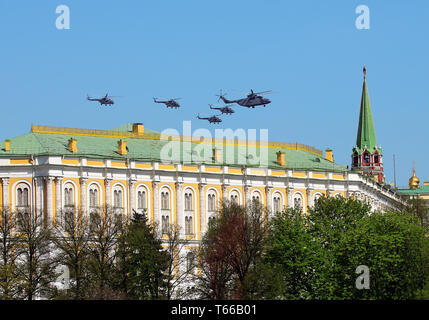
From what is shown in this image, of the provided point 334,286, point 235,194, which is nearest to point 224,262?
point 334,286

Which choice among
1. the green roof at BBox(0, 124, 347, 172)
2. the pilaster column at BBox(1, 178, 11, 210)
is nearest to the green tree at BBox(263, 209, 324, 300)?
the green roof at BBox(0, 124, 347, 172)

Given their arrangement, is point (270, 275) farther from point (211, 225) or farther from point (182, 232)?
point (182, 232)

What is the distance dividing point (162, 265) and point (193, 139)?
194ft

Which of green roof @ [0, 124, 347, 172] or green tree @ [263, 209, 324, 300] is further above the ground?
green roof @ [0, 124, 347, 172]

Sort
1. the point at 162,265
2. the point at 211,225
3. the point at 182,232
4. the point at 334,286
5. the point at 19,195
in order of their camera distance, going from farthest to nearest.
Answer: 1. the point at 182,232
2. the point at 19,195
3. the point at 211,225
4. the point at 162,265
5. the point at 334,286

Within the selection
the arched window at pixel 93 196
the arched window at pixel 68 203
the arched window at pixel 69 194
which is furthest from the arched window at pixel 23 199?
the arched window at pixel 93 196

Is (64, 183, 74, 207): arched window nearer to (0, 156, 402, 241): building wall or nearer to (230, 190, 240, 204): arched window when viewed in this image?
(0, 156, 402, 241): building wall

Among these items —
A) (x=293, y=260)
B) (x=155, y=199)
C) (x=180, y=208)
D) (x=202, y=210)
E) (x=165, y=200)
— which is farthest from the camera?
(x=202, y=210)

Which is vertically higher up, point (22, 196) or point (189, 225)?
point (22, 196)

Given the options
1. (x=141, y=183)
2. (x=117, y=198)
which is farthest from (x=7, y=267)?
(x=141, y=183)

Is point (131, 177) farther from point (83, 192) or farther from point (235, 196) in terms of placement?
point (235, 196)

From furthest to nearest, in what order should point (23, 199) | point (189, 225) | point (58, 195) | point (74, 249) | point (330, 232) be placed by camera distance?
point (189, 225) → point (23, 199) → point (58, 195) → point (330, 232) → point (74, 249)

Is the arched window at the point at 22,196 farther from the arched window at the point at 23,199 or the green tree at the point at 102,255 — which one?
the green tree at the point at 102,255

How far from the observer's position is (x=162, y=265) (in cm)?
13775
